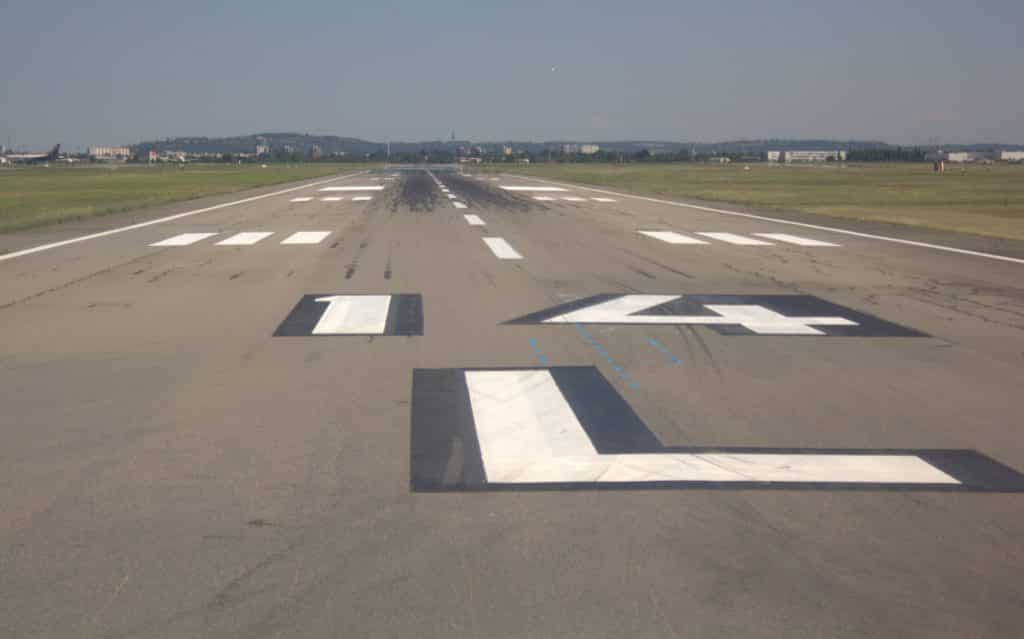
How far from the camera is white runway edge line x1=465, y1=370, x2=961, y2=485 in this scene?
5055 mm

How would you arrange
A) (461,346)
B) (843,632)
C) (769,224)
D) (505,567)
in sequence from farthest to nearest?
(769,224) → (461,346) → (505,567) → (843,632)

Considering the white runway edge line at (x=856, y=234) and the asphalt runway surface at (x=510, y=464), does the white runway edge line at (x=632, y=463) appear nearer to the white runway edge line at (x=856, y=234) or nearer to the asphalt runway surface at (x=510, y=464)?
the asphalt runway surface at (x=510, y=464)

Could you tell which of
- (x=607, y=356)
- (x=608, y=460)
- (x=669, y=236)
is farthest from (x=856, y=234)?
(x=608, y=460)

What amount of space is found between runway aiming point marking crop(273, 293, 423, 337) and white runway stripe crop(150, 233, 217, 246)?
8171 millimetres

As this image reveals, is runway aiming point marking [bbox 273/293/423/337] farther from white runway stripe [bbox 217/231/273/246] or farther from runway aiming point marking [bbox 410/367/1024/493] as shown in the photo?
white runway stripe [bbox 217/231/273/246]

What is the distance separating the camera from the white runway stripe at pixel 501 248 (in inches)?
649

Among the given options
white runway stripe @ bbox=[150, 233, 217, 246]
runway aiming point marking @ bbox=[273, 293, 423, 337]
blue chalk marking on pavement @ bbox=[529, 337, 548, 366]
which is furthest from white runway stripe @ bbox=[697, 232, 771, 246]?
blue chalk marking on pavement @ bbox=[529, 337, 548, 366]

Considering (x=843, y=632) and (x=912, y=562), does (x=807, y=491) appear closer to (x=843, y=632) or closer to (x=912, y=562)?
(x=912, y=562)

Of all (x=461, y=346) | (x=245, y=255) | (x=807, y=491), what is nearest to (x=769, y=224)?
(x=245, y=255)

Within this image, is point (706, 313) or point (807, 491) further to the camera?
point (706, 313)

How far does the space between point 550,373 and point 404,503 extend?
2983 millimetres

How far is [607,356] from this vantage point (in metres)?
8.16

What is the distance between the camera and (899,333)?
9461 mm

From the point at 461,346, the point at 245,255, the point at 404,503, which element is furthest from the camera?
the point at 245,255
